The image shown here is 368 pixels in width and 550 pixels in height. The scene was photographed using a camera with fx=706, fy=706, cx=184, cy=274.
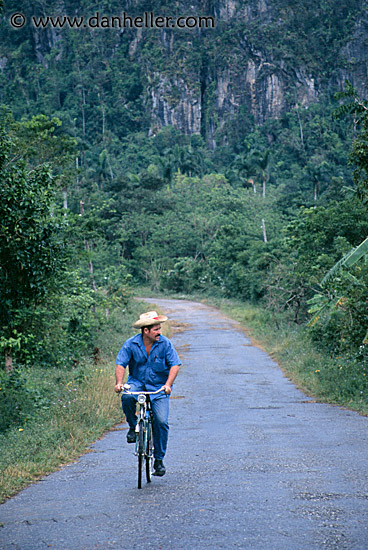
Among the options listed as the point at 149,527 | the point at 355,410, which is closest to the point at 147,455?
the point at 149,527

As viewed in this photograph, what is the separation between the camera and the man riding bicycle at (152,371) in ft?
22.8

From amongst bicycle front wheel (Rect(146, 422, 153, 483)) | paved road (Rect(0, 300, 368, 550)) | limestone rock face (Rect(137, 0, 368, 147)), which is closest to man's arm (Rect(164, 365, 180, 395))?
bicycle front wheel (Rect(146, 422, 153, 483))

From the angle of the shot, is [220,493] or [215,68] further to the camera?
[215,68]

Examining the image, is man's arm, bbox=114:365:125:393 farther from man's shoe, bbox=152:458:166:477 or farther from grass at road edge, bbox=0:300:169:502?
grass at road edge, bbox=0:300:169:502

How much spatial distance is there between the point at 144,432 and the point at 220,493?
922mm

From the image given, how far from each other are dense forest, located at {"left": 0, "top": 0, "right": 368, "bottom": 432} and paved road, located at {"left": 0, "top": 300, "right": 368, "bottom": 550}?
11.8 feet

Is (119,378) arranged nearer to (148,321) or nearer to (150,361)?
(150,361)

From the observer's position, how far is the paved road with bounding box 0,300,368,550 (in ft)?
16.5

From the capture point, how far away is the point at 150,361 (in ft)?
23.2

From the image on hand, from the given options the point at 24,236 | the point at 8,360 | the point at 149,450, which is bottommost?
the point at 8,360

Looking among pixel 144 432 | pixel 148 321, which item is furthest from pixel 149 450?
pixel 148 321

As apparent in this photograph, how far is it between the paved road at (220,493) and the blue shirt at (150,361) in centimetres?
102

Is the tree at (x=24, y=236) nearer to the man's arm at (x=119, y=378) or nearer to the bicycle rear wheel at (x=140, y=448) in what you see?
the man's arm at (x=119, y=378)

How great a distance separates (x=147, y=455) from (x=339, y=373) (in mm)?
9182
